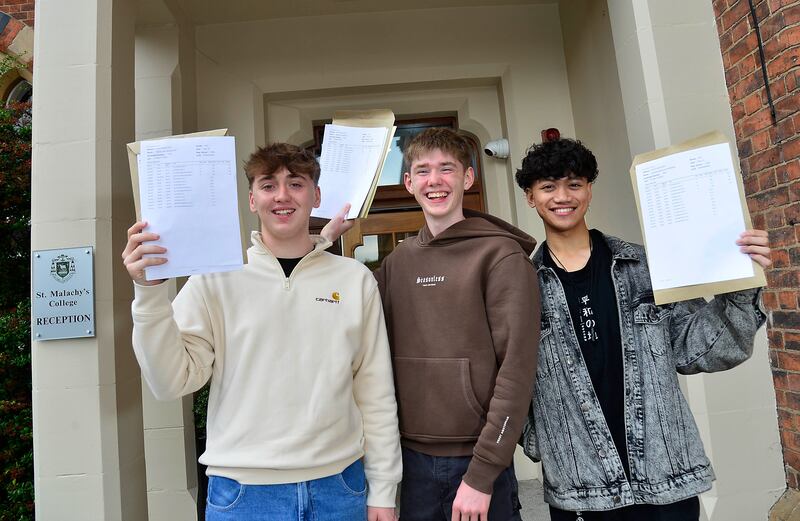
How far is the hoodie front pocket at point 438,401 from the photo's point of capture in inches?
55.5

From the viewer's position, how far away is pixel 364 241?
4043 millimetres

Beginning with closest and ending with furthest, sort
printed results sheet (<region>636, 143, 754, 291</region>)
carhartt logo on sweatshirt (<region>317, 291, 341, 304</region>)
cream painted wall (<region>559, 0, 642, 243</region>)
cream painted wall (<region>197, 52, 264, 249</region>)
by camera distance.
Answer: printed results sheet (<region>636, 143, 754, 291</region>), carhartt logo on sweatshirt (<region>317, 291, 341, 304</region>), cream painted wall (<region>559, 0, 642, 243</region>), cream painted wall (<region>197, 52, 264, 249</region>)

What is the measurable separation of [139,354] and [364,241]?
2816mm

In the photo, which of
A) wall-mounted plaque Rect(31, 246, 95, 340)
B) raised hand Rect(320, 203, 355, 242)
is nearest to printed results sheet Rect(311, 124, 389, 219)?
raised hand Rect(320, 203, 355, 242)

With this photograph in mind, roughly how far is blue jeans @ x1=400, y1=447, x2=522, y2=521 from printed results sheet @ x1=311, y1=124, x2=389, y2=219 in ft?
2.97

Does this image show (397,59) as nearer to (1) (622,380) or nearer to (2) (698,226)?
(2) (698,226)

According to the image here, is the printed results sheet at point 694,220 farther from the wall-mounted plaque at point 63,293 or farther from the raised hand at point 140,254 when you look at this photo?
the wall-mounted plaque at point 63,293

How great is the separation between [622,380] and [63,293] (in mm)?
2219

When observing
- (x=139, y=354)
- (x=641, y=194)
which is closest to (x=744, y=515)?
(x=641, y=194)

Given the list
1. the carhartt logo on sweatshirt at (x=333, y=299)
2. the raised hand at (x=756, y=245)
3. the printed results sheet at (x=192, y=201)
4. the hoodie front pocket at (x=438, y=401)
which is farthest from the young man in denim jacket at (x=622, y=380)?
the printed results sheet at (x=192, y=201)

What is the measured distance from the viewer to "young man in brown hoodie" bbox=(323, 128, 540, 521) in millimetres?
1333

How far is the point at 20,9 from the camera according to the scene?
434cm

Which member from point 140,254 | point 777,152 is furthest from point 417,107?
point 140,254

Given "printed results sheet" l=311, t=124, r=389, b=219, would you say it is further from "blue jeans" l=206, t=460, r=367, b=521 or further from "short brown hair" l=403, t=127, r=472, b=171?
"blue jeans" l=206, t=460, r=367, b=521
